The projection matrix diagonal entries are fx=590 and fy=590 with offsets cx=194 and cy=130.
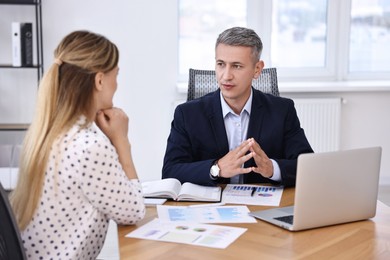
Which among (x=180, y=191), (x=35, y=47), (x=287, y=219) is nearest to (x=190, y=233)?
(x=287, y=219)

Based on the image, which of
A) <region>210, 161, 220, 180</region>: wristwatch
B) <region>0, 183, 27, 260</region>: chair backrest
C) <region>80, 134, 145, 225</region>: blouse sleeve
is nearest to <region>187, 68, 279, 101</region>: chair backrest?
<region>210, 161, 220, 180</region>: wristwatch

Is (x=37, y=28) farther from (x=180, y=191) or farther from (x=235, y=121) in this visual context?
(x=180, y=191)

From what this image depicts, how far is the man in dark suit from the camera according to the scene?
232 cm

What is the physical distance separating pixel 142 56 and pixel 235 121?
194 cm

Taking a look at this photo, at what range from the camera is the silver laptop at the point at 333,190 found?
1.57 metres

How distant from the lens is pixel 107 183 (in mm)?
1520

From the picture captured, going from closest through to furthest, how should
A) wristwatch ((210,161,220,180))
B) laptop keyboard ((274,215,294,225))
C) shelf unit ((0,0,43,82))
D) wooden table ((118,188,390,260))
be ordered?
wooden table ((118,188,390,260))
laptop keyboard ((274,215,294,225))
wristwatch ((210,161,220,180))
shelf unit ((0,0,43,82))

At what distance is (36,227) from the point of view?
1.53 meters

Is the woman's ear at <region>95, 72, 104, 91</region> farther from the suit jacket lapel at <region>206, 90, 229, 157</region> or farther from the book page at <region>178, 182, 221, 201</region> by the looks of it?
the suit jacket lapel at <region>206, 90, 229, 157</region>

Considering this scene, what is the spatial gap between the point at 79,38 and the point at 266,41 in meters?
2.99

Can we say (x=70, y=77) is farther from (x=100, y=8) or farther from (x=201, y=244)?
(x=100, y=8)

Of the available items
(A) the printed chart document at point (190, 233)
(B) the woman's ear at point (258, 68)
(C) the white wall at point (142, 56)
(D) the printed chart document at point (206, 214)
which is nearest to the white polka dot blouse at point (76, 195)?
(A) the printed chart document at point (190, 233)

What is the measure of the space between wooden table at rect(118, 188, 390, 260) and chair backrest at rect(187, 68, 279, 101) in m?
1.00

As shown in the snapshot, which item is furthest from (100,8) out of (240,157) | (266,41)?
(240,157)
